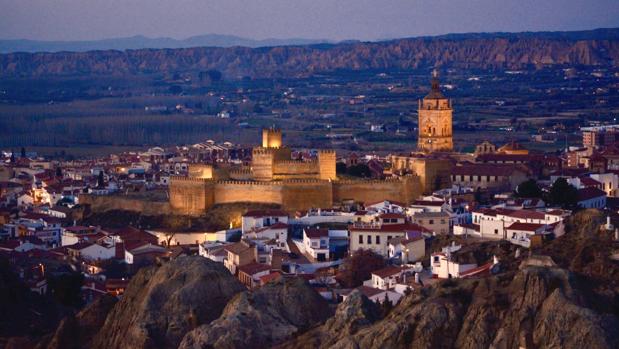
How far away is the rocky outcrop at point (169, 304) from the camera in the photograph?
32125mm

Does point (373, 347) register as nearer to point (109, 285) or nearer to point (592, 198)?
point (109, 285)

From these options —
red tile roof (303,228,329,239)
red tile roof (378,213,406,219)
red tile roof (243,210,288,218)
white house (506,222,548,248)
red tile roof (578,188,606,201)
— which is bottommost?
red tile roof (303,228,329,239)

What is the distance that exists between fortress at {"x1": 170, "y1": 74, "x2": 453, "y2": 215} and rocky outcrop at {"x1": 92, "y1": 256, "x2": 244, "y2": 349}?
1934cm

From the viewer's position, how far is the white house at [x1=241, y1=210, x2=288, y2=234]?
5028 centimetres

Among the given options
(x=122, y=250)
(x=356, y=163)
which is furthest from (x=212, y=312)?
(x=356, y=163)

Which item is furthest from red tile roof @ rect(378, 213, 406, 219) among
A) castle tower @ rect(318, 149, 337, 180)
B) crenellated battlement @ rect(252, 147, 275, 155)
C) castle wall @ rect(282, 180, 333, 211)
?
crenellated battlement @ rect(252, 147, 275, 155)

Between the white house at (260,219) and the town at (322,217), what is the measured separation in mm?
43

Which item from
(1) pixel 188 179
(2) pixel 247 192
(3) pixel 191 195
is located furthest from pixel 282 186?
(1) pixel 188 179

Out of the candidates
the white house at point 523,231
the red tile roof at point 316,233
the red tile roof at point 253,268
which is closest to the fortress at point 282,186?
the red tile roof at point 316,233

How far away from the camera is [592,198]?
50094 millimetres

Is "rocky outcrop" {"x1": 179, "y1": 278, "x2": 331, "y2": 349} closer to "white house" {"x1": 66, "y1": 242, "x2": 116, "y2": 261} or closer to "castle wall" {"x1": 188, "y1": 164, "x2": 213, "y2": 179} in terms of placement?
"white house" {"x1": 66, "y1": 242, "x2": 116, "y2": 261}

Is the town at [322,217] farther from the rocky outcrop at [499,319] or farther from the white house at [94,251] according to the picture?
the rocky outcrop at [499,319]

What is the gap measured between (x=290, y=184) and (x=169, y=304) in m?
21.2

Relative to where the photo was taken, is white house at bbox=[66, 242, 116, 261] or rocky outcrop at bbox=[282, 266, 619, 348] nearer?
rocky outcrop at bbox=[282, 266, 619, 348]
